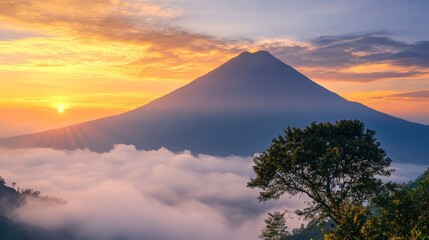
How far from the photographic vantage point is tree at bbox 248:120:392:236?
84.9 feet

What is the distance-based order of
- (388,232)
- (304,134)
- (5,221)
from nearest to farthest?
(388,232), (304,134), (5,221)

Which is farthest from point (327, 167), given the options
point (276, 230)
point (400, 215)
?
point (276, 230)

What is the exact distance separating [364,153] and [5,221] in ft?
662

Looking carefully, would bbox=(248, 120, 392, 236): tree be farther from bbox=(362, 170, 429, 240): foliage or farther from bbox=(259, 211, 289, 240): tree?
bbox=(259, 211, 289, 240): tree

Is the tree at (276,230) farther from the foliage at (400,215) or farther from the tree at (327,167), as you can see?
the foliage at (400,215)

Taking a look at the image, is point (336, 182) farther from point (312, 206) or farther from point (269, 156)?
point (269, 156)

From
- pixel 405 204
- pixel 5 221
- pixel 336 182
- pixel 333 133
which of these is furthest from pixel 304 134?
pixel 5 221

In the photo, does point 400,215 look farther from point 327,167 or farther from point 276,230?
point 276,230

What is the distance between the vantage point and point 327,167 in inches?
1008

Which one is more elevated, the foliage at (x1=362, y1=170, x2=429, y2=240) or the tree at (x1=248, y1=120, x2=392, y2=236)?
the tree at (x1=248, y1=120, x2=392, y2=236)

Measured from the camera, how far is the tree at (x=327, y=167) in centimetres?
2588

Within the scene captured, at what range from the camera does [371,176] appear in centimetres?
2670

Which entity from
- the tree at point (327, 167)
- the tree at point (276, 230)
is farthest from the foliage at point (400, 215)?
the tree at point (276, 230)

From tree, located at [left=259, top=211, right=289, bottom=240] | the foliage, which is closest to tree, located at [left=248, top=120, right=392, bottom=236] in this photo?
the foliage
